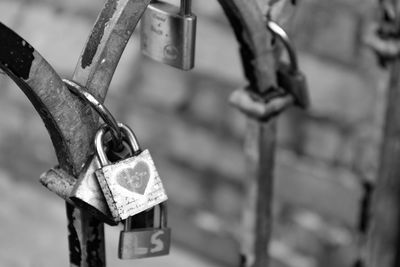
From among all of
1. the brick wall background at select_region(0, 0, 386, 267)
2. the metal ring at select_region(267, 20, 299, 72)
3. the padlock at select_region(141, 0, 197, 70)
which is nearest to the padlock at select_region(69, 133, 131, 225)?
the padlock at select_region(141, 0, 197, 70)

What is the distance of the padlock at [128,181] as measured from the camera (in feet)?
3.19

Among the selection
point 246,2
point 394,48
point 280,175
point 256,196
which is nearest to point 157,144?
point 280,175

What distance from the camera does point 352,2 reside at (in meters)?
2.59

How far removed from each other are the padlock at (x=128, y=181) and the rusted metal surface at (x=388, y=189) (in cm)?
104

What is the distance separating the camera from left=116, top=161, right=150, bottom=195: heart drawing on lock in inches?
39.0

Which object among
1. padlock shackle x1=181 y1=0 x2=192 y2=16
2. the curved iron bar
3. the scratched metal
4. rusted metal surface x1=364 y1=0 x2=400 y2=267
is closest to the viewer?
the curved iron bar

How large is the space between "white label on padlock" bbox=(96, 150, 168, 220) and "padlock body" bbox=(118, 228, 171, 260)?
0.07 m

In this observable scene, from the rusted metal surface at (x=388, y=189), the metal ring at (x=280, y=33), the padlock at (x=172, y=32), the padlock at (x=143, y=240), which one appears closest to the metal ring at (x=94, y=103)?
the padlock at (x=143, y=240)

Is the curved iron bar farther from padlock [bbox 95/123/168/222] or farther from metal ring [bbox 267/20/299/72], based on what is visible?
metal ring [bbox 267/20/299/72]

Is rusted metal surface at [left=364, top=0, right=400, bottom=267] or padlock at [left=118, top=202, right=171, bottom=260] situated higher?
padlock at [left=118, top=202, right=171, bottom=260]

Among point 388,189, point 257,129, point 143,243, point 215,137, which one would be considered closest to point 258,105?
point 257,129

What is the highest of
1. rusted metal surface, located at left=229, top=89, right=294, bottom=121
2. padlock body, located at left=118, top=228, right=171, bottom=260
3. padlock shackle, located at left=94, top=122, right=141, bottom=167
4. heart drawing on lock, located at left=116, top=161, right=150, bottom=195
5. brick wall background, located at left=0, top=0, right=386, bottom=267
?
padlock shackle, located at left=94, top=122, right=141, bottom=167

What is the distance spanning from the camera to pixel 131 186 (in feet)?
3.29

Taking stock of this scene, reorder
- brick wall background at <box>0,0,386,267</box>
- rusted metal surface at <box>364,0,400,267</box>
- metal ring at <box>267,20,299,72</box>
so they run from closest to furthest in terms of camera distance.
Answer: metal ring at <box>267,20,299,72</box>
rusted metal surface at <box>364,0,400,267</box>
brick wall background at <box>0,0,386,267</box>
